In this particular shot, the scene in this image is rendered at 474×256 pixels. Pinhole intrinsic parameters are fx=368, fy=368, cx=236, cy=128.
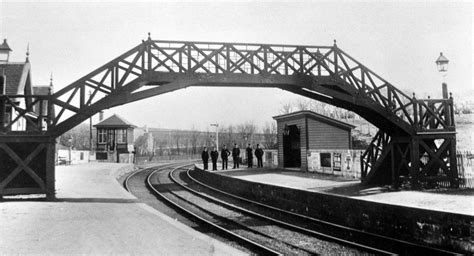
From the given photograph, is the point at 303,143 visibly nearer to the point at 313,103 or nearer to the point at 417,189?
the point at 417,189

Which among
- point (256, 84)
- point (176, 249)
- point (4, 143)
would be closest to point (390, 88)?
point (256, 84)

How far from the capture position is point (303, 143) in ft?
76.2

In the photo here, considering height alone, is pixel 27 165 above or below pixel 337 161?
above

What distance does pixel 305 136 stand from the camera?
75.6ft

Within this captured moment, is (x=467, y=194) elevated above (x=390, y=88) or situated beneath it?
situated beneath

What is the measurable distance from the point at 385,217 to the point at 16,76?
27.3 meters

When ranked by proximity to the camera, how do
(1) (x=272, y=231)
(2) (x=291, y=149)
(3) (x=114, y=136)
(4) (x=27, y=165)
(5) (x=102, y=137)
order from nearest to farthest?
(1) (x=272, y=231) < (4) (x=27, y=165) < (2) (x=291, y=149) < (3) (x=114, y=136) < (5) (x=102, y=137)

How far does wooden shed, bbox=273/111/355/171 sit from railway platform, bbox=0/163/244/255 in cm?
1309

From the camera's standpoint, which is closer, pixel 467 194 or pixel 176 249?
pixel 176 249

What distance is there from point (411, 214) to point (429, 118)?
7.09m

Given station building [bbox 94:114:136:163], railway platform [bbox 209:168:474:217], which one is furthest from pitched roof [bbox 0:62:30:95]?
station building [bbox 94:114:136:163]

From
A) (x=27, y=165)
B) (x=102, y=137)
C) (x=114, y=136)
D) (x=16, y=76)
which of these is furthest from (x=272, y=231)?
(x=102, y=137)

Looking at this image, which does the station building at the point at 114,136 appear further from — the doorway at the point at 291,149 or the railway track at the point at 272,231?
the railway track at the point at 272,231

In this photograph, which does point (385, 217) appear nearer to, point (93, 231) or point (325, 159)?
point (93, 231)
